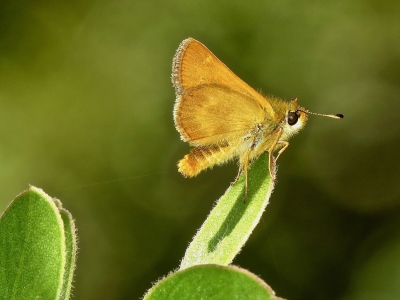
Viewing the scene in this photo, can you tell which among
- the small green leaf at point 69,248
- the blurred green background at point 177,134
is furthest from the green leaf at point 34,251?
the blurred green background at point 177,134

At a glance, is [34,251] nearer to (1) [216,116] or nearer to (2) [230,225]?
(2) [230,225]

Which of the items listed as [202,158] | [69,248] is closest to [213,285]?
[69,248]

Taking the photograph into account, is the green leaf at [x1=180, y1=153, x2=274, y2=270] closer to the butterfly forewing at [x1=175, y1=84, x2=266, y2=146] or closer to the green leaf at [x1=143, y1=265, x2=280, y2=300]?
the green leaf at [x1=143, y1=265, x2=280, y2=300]

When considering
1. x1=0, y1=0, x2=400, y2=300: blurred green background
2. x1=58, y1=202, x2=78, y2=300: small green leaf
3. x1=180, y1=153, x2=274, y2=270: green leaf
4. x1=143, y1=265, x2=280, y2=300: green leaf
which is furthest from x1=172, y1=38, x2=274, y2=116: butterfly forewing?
x1=0, y1=0, x2=400, y2=300: blurred green background

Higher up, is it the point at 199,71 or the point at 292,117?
the point at 199,71

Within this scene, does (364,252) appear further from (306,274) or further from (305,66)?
(305,66)

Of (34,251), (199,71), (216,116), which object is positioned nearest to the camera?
(34,251)
